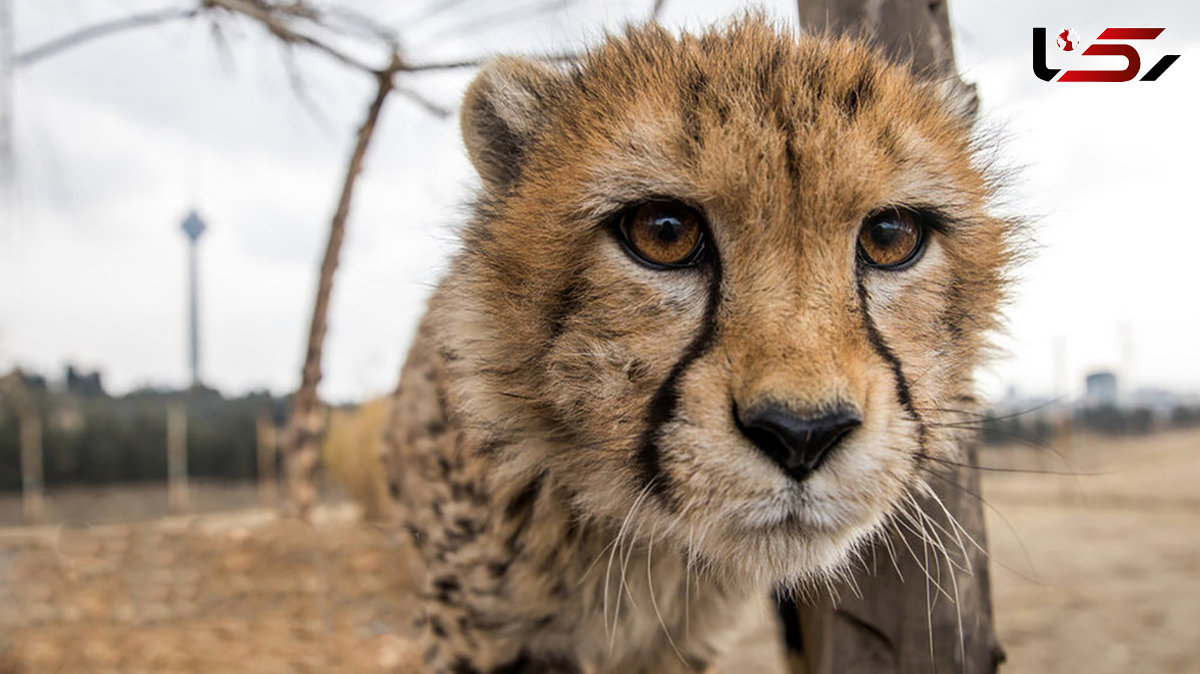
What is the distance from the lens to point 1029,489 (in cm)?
1295

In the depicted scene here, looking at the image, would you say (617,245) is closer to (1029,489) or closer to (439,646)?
(439,646)

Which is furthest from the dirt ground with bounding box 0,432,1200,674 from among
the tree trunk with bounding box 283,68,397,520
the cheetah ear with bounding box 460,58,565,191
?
the cheetah ear with bounding box 460,58,565,191

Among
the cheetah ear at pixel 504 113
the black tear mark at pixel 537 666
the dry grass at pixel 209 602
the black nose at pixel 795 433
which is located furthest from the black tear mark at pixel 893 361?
the dry grass at pixel 209 602

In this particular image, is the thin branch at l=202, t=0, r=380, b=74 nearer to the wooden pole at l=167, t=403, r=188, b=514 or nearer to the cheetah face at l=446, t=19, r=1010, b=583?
the cheetah face at l=446, t=19, r=1010, b=583

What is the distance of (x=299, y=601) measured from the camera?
16.5 feet

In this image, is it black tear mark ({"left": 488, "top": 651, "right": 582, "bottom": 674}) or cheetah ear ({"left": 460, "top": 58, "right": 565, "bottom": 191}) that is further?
black tear mark ({"left": 488, "top": 651, "right": 582, "bottom": 674})

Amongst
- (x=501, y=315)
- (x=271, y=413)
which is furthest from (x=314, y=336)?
(x=271, y=413)

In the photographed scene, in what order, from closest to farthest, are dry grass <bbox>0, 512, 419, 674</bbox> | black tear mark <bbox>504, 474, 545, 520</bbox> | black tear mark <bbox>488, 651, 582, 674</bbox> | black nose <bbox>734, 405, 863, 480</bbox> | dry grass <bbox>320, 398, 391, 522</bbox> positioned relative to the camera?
black nose <bbox>734, 405, 863, 480</bbox>, black tear mark <bbox>504, 474, 545, 520</bbox>, black tear mark <bbox>488, 651, 582, 674</bbox>, dry grass <bbox>0, 512, 419, 674</bbox>, dry grass <bbox>320, 398, 391, 522</bbox>

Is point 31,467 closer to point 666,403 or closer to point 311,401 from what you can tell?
point 311,401

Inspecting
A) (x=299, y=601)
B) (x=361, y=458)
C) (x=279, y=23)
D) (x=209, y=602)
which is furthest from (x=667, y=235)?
(x=361, y=458)

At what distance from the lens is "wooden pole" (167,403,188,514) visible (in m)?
12.6

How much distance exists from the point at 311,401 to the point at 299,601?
138 cm

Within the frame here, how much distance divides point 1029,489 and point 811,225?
13284mm

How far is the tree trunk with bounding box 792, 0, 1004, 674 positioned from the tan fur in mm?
223
